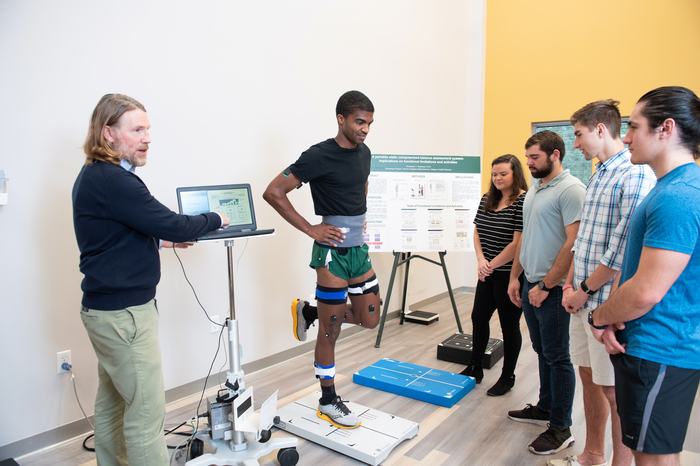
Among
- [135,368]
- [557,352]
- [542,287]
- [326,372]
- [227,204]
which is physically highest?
[227,204]

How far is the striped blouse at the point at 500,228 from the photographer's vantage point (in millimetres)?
2771

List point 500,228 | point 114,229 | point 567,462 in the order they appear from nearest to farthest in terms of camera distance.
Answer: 1. point 114,229
2. point 567,462
3. point 500,228

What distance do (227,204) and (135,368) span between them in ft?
2.91

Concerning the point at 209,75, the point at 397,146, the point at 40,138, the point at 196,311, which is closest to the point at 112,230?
the point at 40,138

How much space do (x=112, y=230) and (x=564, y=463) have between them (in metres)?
2.19

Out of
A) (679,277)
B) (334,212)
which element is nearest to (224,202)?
(334,212)

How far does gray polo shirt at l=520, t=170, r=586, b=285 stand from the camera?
7.01 feet

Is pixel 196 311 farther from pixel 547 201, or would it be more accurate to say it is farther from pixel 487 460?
pixel 547 201

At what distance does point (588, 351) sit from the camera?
196 cm

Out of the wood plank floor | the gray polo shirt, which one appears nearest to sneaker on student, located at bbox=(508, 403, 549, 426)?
the wood plank floor

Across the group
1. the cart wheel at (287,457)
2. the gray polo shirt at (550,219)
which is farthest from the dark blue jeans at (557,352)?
the cart wheel at (287,457)

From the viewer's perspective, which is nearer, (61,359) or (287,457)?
(287,457)

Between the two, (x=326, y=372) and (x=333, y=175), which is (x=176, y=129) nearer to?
(x=333, y=175)

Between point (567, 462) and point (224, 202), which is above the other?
point (224, 202)
